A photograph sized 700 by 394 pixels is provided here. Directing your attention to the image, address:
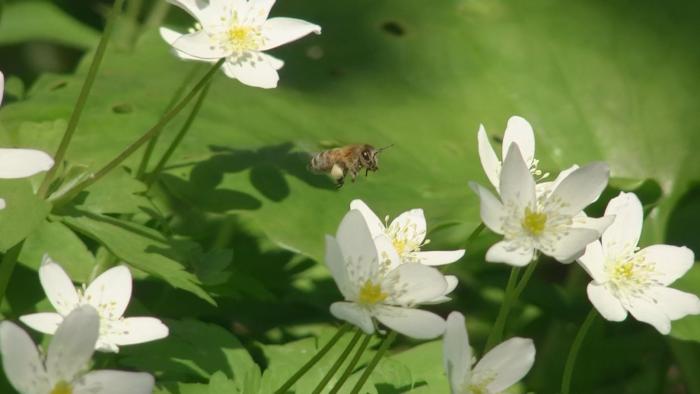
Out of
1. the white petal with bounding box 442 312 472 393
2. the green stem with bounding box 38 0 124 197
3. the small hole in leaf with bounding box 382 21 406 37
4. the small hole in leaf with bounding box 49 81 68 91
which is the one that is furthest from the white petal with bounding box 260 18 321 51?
the small hole in leaf with bounding box 382 21 406 37

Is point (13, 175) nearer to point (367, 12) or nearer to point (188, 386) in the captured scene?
point (188, 386)

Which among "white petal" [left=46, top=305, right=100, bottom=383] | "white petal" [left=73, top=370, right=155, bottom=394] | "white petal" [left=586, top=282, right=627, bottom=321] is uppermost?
"white petal" [left=586, top=282, right=627, bottom=321]

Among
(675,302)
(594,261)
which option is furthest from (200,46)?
(675,302)

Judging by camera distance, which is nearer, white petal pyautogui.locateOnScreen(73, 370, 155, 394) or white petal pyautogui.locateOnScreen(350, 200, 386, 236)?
white petal pyautogui.locateOnScreen(73, 370, 155, 394)

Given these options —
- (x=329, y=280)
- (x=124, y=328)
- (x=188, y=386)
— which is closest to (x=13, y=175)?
(x=124, y=328)

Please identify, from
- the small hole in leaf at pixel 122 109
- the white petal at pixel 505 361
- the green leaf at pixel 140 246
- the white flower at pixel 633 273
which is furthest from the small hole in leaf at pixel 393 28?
the white petal at pixel 505 361

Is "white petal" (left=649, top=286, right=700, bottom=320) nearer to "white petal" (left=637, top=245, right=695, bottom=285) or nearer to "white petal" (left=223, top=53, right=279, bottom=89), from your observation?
"white petal" (left=637, top=245, right=695, bottom=285)
